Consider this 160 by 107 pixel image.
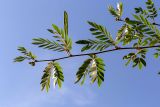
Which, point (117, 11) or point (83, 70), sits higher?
point (117, 11)

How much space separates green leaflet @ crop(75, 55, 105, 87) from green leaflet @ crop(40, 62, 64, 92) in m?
0.26

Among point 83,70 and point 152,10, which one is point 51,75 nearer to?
point 83,70

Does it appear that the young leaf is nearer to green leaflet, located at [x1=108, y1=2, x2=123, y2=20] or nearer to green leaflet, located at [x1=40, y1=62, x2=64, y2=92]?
green leaflet, located at [x1=40, y1=62, x2=64, y2=92]

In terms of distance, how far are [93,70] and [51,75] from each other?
440 mm

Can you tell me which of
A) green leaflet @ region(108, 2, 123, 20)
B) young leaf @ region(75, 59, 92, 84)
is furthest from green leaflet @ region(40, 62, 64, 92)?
green leaflet @ region(108, 2, 123, 20)

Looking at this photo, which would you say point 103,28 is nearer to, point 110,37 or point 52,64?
point 110,37

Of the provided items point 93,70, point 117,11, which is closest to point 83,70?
point 93,70

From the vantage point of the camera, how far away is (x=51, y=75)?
9.81 feet

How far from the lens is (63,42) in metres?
2.91

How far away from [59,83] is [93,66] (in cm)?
37

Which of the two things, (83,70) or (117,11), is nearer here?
(83,70)

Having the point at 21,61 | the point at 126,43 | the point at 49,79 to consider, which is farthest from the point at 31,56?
the point at 126,43

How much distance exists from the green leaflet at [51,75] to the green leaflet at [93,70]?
10.1 inches

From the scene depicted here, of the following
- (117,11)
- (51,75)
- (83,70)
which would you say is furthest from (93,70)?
(117,11)
